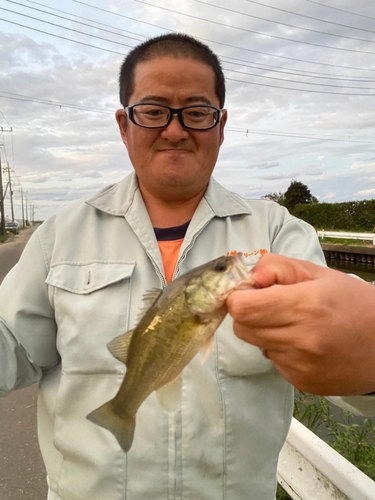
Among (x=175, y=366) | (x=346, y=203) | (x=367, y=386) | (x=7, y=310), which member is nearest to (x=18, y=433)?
(x=7, y=310)

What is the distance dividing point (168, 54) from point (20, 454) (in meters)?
3.98

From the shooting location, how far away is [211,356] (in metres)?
2.30

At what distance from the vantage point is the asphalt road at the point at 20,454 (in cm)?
394

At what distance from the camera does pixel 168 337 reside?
6.24 feet

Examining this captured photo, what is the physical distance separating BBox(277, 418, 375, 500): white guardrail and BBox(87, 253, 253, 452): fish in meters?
1.42

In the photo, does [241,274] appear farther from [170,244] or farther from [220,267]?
[170,244]

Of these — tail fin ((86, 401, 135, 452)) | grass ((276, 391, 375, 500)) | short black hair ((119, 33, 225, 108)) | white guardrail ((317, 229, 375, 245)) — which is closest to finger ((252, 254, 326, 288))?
tail fin ((86, 401, 135, 452))

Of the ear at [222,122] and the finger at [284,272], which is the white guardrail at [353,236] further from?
the finger at [284,272]

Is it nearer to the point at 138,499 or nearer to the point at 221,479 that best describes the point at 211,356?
the point at 221,479

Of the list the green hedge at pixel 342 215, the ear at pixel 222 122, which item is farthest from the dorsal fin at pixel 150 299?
the green hedge at pixel 342 215

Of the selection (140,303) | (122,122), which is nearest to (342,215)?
(122,122)

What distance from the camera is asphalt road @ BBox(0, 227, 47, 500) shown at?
394 centimetres

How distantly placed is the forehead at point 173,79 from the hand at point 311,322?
4.25 feet

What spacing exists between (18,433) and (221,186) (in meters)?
3.74
